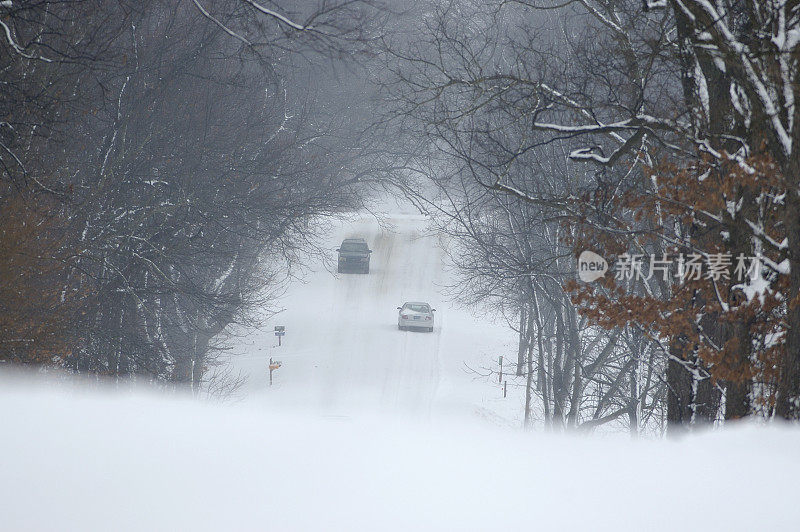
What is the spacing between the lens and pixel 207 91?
1684 centimetres

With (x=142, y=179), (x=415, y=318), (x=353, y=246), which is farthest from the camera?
(x=353, y=246)

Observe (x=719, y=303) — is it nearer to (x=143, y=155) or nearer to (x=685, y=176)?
(x=685, y=176)

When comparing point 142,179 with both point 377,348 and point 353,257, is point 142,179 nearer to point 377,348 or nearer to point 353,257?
point 377,348

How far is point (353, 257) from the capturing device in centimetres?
3584

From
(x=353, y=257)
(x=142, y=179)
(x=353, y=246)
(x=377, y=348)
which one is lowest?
(x=377, y=348)

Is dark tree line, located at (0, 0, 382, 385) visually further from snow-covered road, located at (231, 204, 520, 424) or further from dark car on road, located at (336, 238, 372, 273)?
dark car on road, located at (336, 238, 372, 273)

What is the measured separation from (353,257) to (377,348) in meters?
9.62

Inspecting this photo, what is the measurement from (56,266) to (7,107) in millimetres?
2522

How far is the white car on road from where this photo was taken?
28.8 m

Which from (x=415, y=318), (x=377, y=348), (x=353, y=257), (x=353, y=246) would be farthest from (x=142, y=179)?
(x=353, y=246)

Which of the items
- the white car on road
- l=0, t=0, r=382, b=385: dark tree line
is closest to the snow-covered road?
the white car on road

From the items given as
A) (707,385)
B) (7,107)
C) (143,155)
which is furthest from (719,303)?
(143,155)

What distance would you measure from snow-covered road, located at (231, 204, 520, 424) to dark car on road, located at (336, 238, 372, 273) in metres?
0.43

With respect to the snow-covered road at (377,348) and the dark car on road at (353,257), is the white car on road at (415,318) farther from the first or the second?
the dark car on road at (353,257)
